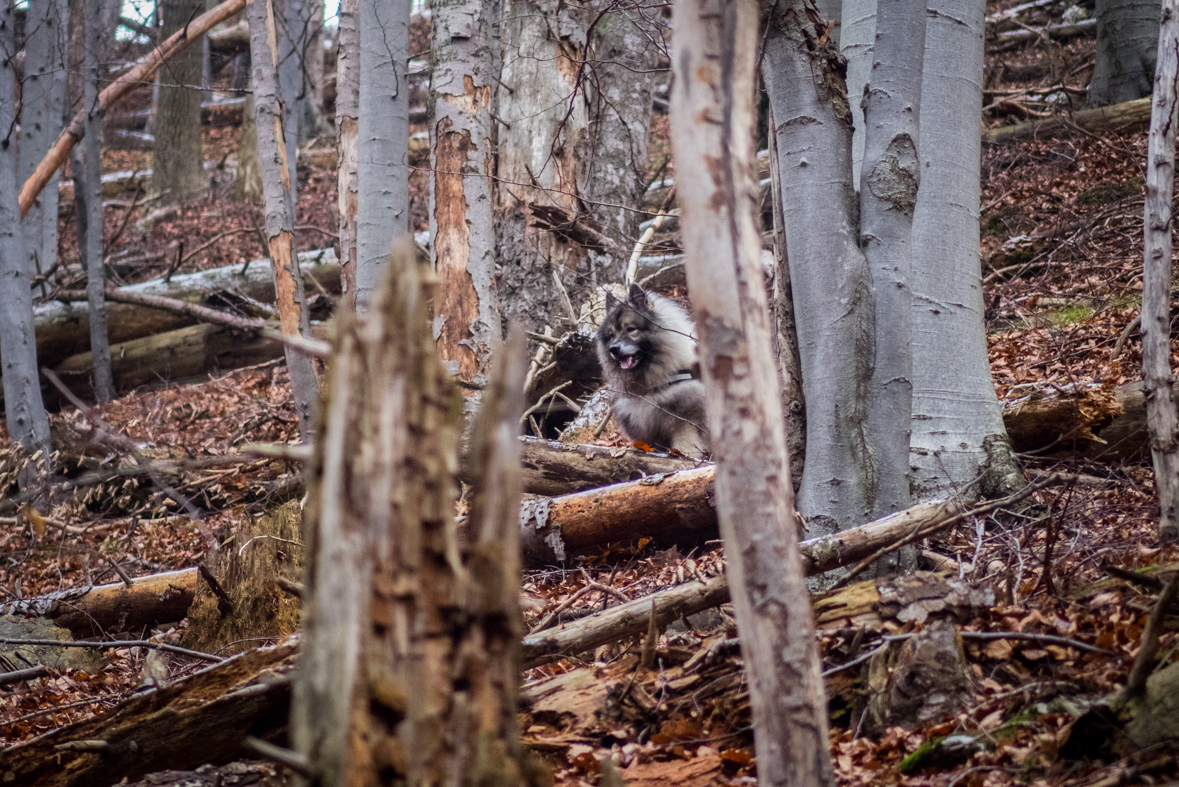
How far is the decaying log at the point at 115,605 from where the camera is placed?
566 centimetres

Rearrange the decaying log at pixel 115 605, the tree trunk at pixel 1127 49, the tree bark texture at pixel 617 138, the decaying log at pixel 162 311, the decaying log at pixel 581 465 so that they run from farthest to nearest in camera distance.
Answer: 1. the decaying log at pixel 162 311
2. the tree trunk at pixel 1127 49
3. the tree bark texture at pixel 617 138
4. the decaying log at pixel 581 465
5. the decaying log at pixel 115 605

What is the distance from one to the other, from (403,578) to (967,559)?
339 cm

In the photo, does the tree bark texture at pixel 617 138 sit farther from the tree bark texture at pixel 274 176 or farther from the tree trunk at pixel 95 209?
the tree trunk at pixel 95 209

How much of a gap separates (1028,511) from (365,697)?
402 cm

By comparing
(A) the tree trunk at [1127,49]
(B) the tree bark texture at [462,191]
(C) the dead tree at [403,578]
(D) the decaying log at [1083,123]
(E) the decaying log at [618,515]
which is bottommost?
(E) the decaying log at [618,515]

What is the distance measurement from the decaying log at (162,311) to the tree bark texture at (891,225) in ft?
33.8

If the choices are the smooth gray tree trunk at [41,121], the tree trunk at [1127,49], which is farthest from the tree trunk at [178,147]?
the tree trunk at [1127,49]

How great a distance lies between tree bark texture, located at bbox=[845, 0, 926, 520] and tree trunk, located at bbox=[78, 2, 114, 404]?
31.9ft

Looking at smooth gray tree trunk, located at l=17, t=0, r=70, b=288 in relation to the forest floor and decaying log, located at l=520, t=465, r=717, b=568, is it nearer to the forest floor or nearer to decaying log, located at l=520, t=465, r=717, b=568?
the forest floor

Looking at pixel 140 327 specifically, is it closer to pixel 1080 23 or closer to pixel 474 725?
pixel 474 725

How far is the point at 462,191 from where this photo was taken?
23.1 feet

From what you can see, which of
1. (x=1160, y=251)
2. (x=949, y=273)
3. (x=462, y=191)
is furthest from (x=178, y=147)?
(x=1160, y=251)

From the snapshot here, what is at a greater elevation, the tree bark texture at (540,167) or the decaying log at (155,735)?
the tree bark texture at (540,167)

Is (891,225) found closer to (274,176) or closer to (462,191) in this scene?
(462,191)
